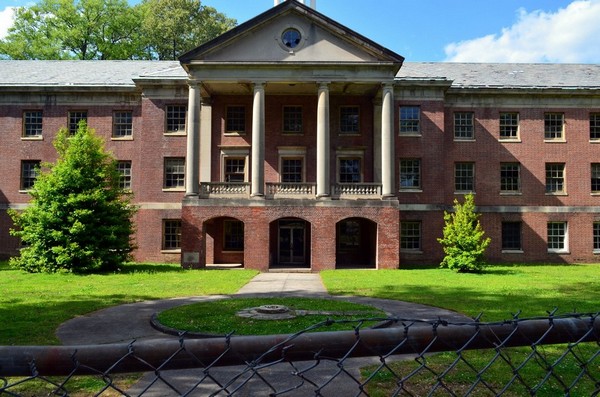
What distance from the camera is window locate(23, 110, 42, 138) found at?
3266 centimetres

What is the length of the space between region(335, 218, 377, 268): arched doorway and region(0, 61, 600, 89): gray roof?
31.4 feet

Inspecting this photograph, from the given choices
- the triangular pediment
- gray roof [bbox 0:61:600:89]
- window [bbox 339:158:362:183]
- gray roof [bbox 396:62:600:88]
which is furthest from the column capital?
gray roof [bbox 396:62:600:88]

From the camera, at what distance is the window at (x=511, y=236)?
32.1m

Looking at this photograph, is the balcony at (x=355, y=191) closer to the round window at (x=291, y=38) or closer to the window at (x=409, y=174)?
the window at (x=409, y=174)

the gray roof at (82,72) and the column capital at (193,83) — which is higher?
the gray roof at (82,72)

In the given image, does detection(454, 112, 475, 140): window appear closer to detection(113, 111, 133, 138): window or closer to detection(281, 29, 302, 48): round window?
detection(281, 29, 302, 48): round window

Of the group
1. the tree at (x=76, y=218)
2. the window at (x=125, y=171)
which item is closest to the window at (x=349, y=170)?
the tree at (x=76, y=218)

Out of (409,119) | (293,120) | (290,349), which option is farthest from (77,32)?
(290,349)

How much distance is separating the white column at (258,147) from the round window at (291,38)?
2735 mm

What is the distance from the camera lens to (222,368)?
8.20 metres

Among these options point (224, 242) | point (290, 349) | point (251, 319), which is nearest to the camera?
point (290, 349)

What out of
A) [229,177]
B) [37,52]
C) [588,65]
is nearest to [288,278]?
[229,177]

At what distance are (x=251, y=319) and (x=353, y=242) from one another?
67.3 ft

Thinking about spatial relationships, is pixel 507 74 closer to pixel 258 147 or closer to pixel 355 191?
pixel 355 191
